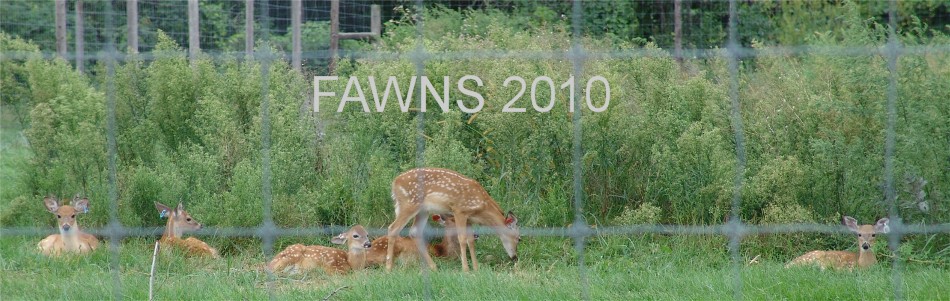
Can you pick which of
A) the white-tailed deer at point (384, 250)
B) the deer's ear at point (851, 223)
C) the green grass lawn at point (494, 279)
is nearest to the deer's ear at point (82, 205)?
the green grass lawn at point (494, 279)

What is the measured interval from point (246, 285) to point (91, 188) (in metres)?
1.90

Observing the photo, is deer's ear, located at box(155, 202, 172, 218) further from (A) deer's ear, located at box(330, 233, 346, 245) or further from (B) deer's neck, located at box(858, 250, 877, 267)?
(B) deer's neck, located at box(858, 250, 877, 267)

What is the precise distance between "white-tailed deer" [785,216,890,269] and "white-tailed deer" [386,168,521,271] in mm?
1409

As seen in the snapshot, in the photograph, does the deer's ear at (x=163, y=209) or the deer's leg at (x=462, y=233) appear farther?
the deer's ear at (x=163, y=209)

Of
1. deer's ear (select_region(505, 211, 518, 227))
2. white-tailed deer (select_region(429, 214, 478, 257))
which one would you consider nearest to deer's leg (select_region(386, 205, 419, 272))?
white-tailed deer (select_region(429, 214, 478, 257))

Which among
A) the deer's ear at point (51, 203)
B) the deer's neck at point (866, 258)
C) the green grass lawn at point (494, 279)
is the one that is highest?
the deer's ear at point (51, 203)

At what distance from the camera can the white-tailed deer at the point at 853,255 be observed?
583 cm

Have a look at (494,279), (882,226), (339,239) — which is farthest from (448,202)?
(882,226)

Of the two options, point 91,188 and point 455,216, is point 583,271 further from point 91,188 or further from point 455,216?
point 91,188

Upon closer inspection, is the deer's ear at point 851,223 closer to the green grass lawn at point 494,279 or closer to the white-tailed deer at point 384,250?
the green grass lawn at point 494,279

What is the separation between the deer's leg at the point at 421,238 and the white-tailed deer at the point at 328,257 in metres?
0.28

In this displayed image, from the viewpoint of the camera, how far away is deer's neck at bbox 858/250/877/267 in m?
5.88

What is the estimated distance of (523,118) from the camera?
6730mm

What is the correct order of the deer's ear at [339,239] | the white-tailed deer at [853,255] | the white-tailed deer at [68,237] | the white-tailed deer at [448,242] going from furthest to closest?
the white-tailed deer at [448,242]
the white-tailed deer at [68,237]
the deer's ear at [339,239]
the white-tailed deer at [853,255]
